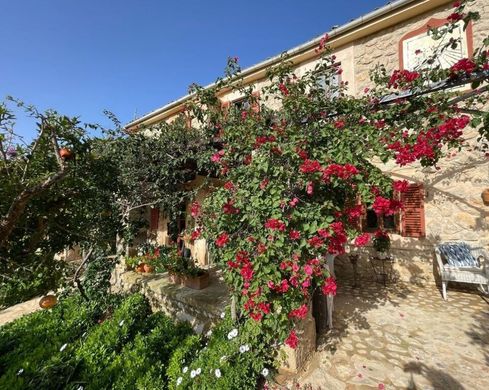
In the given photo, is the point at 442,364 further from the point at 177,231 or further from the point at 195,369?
the point at 177,231

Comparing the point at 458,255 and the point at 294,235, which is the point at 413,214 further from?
the point at 294,235

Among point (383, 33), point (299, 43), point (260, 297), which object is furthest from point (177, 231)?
point (383, 33)

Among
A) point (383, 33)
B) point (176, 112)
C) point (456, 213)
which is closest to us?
point (456, 213)

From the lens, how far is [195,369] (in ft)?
9.89

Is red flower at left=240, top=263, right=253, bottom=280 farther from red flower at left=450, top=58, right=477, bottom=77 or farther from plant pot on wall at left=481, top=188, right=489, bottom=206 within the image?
plant pot on wall at left=481, top=188, right=489, bottom=206

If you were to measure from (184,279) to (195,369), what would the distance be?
2439mm

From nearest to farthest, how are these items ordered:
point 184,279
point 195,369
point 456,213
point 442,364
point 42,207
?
point 42,207, point 195,369, point 442,364, point 184,279, point 456,213

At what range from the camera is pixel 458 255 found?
5.43m

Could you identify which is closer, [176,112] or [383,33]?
[383,33]

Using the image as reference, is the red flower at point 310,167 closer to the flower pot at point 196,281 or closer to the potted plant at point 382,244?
the flower pot at point 196,281

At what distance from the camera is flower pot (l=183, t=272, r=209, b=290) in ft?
16.8

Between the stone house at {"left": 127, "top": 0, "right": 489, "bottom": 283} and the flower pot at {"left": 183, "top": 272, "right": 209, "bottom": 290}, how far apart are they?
Answer: 5.75ft

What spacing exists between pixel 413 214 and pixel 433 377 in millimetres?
4267

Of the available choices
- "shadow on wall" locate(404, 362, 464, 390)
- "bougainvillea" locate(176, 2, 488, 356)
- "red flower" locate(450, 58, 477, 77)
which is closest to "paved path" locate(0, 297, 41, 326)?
"bougainvillea" locate(176, 2, 488, 356)
